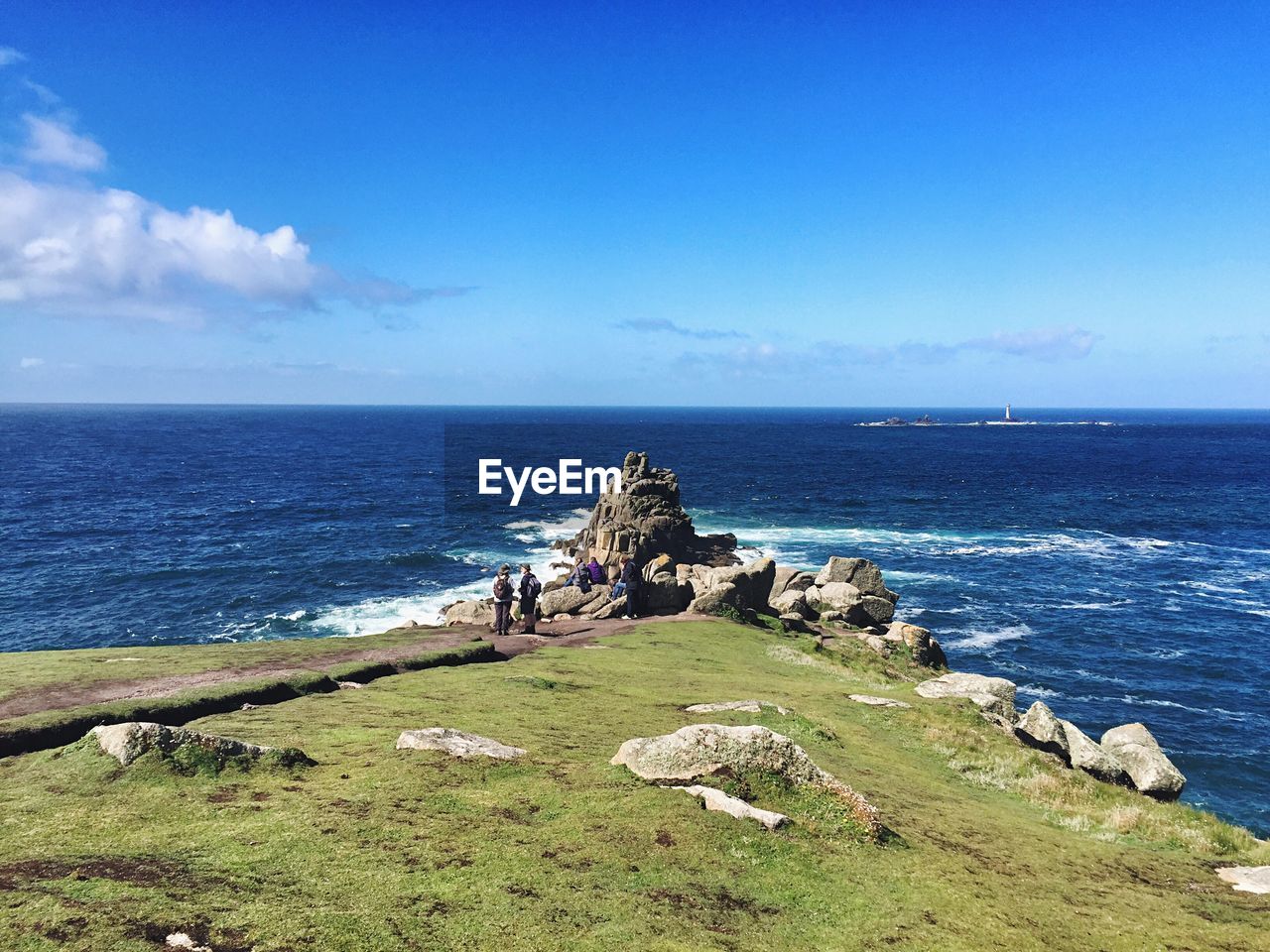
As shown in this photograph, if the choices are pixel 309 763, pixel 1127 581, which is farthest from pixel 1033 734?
pixel 1127 581

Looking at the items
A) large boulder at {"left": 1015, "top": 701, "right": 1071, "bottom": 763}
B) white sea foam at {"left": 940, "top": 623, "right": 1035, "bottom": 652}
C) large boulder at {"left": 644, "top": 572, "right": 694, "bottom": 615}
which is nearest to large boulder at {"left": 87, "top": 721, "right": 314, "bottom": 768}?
large boulder at {"left": 1015, "top": 701, "right": 1071, "bottom": 763}

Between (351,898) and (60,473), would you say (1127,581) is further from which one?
(60,473)

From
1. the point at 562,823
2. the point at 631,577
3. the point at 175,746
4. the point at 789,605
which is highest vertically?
the point at 175,746

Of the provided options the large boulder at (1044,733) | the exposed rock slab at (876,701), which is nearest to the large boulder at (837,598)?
the exposed rock slab at (876,701)

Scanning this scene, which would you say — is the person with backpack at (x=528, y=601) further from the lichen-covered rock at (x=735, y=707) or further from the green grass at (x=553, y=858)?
the green grass at (x=553, y=858)

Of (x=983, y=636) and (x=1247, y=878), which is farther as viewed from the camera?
(x=983, y=636)

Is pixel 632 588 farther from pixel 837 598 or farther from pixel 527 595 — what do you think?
pixel 837 598

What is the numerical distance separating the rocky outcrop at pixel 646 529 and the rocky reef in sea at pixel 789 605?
11 cm

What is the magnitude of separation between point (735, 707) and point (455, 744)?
8454mm

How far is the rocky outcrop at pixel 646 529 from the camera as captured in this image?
58031 mm

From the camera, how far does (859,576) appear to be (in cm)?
4731

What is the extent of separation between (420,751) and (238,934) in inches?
248

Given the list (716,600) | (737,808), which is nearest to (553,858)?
(737,808)

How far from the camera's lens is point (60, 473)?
398 feet
